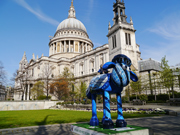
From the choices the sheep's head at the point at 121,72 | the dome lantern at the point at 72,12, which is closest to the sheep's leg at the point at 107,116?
the sheep's head at the point at 121,72

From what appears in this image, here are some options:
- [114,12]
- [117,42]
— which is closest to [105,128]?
[117,42]

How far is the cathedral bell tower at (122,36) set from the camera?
38031 millimetres

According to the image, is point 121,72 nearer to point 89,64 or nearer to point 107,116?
point 107,116

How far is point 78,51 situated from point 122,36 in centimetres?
3548

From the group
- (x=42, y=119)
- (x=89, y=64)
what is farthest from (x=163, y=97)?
(x=89, y=64)

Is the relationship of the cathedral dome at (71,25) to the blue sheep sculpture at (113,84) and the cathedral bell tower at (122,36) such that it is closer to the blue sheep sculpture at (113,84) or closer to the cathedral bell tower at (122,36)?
the cathedral bell tower at (122,36)

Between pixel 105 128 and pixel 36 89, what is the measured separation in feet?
143

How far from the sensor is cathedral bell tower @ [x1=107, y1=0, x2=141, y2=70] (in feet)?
125

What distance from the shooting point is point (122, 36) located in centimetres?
3819

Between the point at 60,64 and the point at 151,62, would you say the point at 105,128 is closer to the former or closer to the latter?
the point at 151,62

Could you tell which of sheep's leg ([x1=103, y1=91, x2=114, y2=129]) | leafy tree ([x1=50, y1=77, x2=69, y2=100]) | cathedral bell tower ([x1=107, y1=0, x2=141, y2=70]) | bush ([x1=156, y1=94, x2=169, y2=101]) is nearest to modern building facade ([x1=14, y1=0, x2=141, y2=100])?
cathedral bell tower ([x1=107, y1=0, x2=141, y2=70])

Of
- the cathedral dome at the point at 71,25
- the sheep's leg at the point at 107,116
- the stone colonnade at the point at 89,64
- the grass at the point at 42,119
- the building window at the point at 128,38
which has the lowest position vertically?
the grass at the point at 42,119

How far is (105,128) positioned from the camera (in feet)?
16.6

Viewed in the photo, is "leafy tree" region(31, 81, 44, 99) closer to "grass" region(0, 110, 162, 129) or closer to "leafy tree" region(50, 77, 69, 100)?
"leafy tree" region(50, 77, 69, 100)
